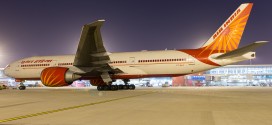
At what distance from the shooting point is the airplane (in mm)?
26406

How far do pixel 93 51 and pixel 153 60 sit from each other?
24.3ft

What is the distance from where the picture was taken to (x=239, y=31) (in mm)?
29031

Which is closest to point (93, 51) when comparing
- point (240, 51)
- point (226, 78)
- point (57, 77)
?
point (57, 77)

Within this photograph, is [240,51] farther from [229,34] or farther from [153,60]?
[153,60]

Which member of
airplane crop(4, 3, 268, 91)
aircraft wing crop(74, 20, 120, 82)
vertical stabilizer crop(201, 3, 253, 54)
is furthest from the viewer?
vertical stabilizer crop(201, 3, 253, 54)

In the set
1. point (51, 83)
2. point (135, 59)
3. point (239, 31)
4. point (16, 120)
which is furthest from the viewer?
point (135, 59)

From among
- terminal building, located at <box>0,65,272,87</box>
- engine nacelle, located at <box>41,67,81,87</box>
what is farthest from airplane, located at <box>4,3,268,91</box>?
terminal building, located at <box>0,65,272,87</box>

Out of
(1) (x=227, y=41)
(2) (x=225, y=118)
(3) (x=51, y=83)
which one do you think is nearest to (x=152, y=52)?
(1) (x=227, y=41)

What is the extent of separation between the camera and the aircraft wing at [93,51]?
22.0m

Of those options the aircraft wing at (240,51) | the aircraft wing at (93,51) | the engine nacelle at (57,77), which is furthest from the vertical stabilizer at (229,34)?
the engine nacelle at (57,77)

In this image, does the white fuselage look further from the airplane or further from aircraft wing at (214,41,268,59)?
aircraft wing at (214,41,268,59)

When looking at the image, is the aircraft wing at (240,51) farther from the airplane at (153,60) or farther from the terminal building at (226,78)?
the terminal building at (226,78)

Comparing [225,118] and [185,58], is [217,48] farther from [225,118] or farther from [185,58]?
[225,118]

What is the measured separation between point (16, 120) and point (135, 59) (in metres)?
23.2
